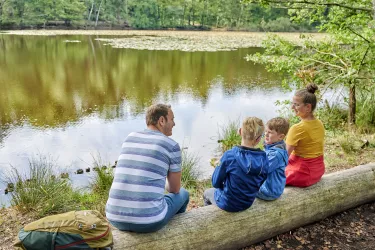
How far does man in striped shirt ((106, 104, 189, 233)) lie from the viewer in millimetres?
2113

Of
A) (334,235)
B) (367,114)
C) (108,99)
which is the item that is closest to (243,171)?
(334,235)

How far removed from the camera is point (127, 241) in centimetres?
214

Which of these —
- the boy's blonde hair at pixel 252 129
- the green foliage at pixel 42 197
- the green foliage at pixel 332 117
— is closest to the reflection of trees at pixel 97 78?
the green foliage at pixel 332 117

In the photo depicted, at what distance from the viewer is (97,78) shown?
1298cm

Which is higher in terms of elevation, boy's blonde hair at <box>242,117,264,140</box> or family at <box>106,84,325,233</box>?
boy's blonde hair at <box>242,117,264,140</box>

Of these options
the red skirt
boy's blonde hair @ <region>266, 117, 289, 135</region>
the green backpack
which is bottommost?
the red skirt

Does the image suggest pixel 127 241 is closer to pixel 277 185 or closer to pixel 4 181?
pixel 277 185

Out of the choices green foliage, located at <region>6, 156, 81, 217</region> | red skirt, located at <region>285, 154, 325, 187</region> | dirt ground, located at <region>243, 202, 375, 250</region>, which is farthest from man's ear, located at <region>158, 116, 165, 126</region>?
green foliage, located at <region>6, 156, 81, 217</region>

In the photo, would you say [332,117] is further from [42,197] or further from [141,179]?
[141,179]

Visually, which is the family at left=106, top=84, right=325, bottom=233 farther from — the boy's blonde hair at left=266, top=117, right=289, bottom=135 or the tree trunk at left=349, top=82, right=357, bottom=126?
the tree trunk at left=349, top=82, right=357, bottom=126

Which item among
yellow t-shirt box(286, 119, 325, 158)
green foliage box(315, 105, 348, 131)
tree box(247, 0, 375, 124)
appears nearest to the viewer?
yellow t-shirt box(286, 119, 325, 158)

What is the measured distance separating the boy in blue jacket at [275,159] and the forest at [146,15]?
4284 centimetres

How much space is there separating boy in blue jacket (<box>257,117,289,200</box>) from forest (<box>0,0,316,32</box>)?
4284cm

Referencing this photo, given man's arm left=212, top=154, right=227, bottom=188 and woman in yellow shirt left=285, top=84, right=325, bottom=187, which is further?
woman in yellow shirt left=285, top=84, right=325, bottom=187
